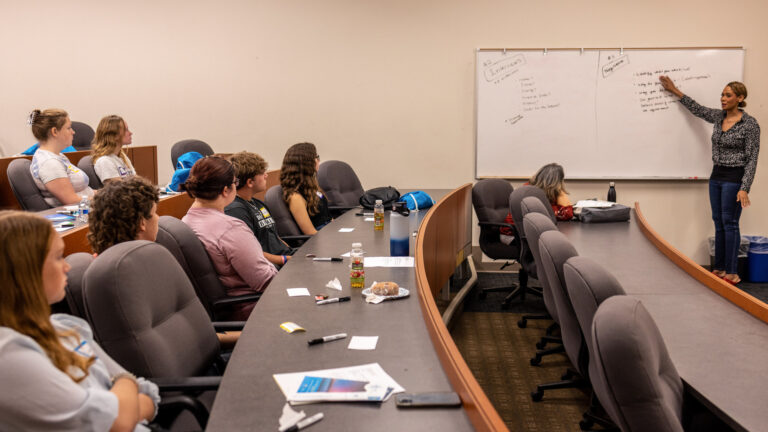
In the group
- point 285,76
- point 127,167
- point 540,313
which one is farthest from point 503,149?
point 127,167

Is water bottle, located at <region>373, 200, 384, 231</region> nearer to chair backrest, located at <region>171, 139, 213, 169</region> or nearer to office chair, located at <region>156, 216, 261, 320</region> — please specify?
office chair, located at <region>156, 216, 261, 320</region>

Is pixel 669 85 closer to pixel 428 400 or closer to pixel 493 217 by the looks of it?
pixel 493 217

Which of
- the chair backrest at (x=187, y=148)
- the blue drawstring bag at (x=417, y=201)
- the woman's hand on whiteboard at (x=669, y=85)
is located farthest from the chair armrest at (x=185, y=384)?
the woman's hand on whiteboard at (x=669, y=85)

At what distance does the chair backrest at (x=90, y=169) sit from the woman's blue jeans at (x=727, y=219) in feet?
17.4

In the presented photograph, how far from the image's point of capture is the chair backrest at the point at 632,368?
4.57 feet

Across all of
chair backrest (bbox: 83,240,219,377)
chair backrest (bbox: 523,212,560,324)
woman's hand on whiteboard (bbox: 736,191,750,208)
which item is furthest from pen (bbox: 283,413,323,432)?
woman's hand on whiteboard (bbox: 736,191,750,208)

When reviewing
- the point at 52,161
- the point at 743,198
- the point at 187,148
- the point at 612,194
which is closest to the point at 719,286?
the point at 612,194

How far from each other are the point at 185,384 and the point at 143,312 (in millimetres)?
239

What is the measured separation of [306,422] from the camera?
4.12ft

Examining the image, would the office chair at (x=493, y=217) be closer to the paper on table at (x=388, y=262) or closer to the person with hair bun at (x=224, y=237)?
the paper on table at (x=388, y=262)

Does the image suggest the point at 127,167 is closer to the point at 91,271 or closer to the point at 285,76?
the point at 285,76

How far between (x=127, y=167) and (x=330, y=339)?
10.7ft

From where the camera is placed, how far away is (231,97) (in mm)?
5742

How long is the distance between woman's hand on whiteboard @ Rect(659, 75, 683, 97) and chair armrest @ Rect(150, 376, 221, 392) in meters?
5.17
